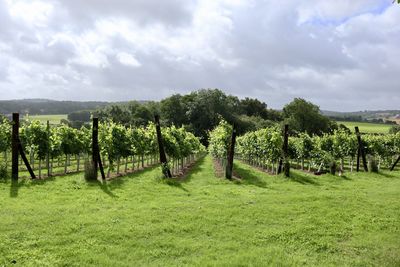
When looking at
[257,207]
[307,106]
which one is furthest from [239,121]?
[257,207]

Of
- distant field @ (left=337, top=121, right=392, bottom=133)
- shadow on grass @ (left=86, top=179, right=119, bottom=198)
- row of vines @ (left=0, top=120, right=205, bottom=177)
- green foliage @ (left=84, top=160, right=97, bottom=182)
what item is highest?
distant field @ (left=337, top=121, right=392, bottom=133)

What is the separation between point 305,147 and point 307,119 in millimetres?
65868

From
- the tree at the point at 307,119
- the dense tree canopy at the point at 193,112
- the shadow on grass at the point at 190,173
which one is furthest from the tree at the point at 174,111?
the shadow on grass at the point at 190,173

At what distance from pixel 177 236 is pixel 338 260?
3912 millimetres

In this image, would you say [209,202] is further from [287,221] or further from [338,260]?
[338,260]

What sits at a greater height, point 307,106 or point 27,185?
point 307,106

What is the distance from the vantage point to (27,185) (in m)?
17.0

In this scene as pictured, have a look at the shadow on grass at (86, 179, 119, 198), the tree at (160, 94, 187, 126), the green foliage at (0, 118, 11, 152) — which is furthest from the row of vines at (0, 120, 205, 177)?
the tree at (160, 94, 187, 126)

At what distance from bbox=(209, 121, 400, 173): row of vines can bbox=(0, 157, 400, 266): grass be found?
33.8 feet

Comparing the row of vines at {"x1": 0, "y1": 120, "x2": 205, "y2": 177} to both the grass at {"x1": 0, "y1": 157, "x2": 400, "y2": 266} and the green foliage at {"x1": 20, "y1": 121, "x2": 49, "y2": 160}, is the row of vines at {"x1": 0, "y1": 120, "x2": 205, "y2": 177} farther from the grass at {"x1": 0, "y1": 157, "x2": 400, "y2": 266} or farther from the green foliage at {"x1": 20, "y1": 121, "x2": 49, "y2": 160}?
the grass at {"x1": 0, "y1": 157, "x2": 400, "y2": 266}

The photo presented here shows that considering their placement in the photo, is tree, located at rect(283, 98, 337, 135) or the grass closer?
the grass

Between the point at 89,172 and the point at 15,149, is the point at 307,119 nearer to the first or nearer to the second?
the point at 89,172

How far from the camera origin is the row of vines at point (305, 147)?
27.3 m

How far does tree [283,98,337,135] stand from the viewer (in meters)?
97.4
